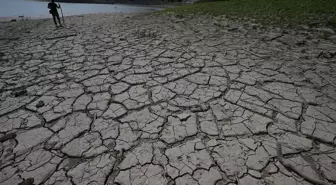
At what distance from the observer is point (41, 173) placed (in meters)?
1.38

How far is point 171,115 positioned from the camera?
6.31ft

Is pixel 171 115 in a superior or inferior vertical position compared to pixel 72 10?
inferior

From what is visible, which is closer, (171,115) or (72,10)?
(171,115)

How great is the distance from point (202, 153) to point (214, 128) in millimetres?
322

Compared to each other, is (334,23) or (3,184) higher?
(334,23)

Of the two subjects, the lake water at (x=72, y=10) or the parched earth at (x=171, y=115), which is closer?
the parched earth at (x=171, y=115)

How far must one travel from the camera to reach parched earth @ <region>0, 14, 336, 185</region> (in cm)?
137

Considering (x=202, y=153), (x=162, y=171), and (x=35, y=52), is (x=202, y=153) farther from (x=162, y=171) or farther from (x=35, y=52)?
(x=35, y=52)

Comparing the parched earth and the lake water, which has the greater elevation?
the lake water

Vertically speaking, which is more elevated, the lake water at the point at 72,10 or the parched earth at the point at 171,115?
the lake water at the point at 72,10

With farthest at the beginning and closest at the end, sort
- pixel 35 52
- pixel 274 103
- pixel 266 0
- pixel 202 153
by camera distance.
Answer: pixel 266 0
pixel 35 52
pixel 274 103
pixel 202 153

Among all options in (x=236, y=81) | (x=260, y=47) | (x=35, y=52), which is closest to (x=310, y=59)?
(x=260, y=47)

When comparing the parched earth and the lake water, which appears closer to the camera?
the parched earth

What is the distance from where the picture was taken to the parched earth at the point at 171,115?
1.37 m
